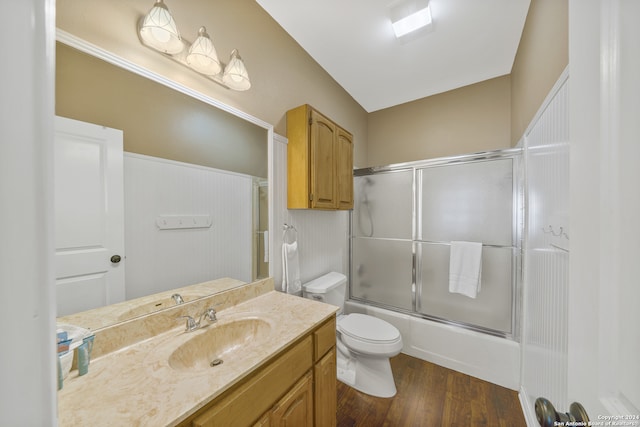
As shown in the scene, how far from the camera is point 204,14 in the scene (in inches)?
49.6

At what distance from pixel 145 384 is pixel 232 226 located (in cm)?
80

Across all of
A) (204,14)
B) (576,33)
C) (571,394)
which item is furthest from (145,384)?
(204,14)

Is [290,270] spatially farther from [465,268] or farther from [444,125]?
[444,125]

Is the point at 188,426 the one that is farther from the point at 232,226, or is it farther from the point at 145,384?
the point at 232,226

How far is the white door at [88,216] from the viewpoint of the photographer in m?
0.81

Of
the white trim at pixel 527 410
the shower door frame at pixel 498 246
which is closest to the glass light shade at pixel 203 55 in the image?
the shower door frame at pixel 498 246

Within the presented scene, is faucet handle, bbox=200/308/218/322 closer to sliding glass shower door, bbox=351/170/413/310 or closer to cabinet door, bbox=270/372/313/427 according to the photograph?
cabinet door, bbox=270/372/313/427

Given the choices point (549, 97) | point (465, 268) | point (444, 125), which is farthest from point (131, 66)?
point (444, 125)

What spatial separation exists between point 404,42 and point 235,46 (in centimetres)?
126

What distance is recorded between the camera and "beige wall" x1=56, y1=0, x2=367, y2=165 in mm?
916

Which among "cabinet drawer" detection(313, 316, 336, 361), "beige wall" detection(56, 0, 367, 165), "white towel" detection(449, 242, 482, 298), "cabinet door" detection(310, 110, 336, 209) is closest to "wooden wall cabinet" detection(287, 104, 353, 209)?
"cabinet door" detection(310, 110, 336, 209)

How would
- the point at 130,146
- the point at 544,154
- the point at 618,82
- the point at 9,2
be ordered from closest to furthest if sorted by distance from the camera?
the point at 9,2, the point at 618,82, the point at 130,146, the point at 544,154

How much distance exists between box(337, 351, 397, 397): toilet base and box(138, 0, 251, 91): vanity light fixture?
6.75ft

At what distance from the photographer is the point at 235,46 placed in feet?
4.74
